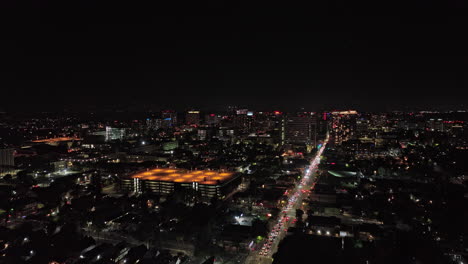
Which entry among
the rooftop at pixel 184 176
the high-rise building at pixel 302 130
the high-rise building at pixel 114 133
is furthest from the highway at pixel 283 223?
the high-rise building at pixel 114 133

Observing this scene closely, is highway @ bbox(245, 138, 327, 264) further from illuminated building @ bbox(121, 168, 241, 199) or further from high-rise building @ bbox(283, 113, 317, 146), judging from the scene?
high-rise building @ bbox(283, 113, 317, 146)

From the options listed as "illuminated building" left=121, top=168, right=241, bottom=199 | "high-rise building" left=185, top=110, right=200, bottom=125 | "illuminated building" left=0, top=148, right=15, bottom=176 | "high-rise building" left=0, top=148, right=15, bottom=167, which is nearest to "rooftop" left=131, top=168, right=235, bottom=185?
"illuminated building" left=121, top=168, right=241, bottom=199

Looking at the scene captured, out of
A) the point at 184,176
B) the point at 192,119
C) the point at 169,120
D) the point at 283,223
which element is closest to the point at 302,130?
the point at 184,176

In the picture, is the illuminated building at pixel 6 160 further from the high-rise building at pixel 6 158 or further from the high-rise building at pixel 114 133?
the high-rise building at pixel 114 133

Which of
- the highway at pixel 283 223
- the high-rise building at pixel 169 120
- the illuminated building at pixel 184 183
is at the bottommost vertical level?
the highway at pixel 283 223

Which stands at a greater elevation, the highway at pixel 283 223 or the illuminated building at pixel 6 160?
the illuminated building at pixel 6 160

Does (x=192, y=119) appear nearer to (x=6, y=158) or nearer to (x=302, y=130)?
(x=302, y=130)

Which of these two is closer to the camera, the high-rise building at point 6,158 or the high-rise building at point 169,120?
the high-rise building at point 6,158
